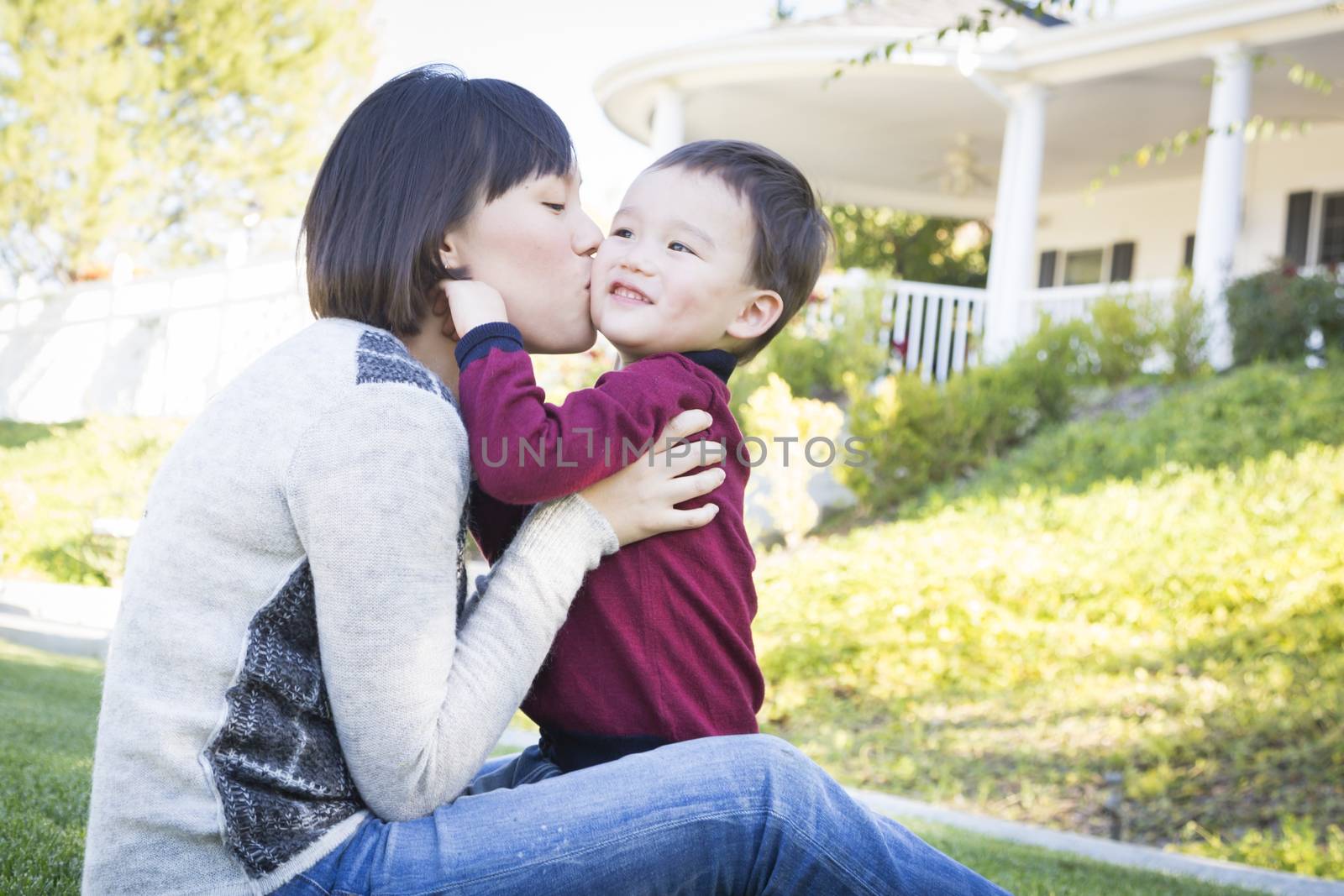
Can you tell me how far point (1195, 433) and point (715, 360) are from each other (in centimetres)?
660

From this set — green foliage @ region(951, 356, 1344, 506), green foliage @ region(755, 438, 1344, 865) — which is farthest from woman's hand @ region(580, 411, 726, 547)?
green foliage @ region(951, 356, 1344, 506)

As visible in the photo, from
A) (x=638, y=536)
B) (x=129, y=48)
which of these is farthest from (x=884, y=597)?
(x=129, y=48)

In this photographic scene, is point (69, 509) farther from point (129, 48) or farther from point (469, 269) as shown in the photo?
point (129, 48)

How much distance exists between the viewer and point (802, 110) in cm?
1388

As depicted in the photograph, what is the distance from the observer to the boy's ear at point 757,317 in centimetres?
238

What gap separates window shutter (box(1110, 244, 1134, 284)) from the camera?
1648cm

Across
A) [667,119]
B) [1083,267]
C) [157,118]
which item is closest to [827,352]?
[667,119]

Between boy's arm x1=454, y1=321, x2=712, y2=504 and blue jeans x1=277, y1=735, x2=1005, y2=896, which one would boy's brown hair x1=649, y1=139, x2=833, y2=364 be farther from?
blue jeans x1=277, y1=735, x2=1005, y2=896

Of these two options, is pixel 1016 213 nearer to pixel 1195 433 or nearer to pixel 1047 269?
pixel 1195 433

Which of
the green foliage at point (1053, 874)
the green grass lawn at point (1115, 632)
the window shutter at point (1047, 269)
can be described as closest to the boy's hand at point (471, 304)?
the green foliage at point (1053, 874)

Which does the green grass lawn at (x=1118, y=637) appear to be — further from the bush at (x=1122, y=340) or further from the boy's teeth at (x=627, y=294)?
the boy's teeth at (x=627, y=294)

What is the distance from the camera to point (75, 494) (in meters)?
11.2

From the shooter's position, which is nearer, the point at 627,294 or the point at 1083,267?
the point at 627,294

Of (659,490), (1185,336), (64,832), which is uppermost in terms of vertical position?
(1185,336)
